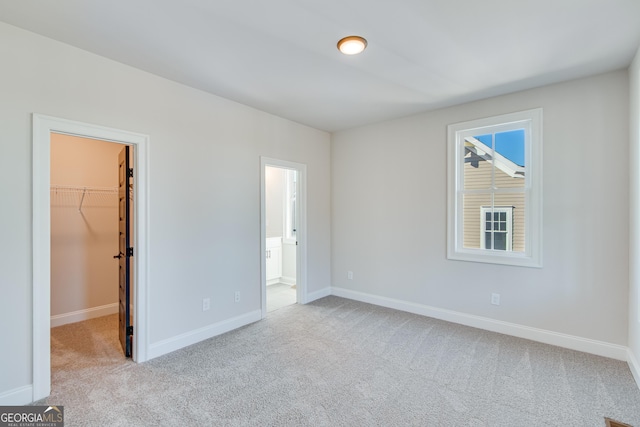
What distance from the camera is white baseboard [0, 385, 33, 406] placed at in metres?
2.05

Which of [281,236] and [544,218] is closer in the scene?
[544,218]

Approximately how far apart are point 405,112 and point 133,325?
3.81 meters

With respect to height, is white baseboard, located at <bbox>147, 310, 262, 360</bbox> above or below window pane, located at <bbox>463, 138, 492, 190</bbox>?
below

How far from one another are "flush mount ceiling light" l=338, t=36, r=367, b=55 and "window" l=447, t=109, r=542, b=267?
6.22 ft

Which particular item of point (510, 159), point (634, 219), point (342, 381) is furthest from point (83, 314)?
point (634, 219)

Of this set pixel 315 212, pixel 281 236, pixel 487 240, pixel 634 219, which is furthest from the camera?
pixel 281 236

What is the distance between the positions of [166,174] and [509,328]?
3902 mm

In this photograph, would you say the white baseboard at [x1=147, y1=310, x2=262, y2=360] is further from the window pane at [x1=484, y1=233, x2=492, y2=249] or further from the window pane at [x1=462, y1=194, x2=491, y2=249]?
the window pane at [x1=484, y1=233, x2=492, y2=249]

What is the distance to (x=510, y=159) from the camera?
3361 millimetres

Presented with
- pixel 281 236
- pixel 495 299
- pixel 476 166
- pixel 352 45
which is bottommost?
pixel 495 299

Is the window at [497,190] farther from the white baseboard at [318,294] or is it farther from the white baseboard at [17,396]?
the white baseboard at [17,396]

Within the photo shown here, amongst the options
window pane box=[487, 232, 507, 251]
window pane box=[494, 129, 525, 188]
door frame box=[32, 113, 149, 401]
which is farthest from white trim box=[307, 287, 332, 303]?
door frame box=[32, 113, 149, 401]

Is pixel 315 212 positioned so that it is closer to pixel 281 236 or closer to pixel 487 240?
pixel 281 236

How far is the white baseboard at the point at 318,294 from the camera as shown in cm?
451
